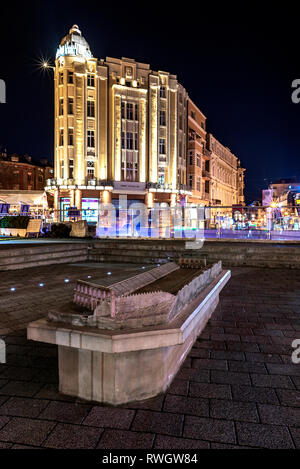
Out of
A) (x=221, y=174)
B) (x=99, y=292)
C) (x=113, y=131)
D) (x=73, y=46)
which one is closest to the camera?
(x=99, y=292)

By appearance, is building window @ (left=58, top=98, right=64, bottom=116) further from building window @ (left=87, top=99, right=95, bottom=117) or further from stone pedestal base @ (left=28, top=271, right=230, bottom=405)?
stone pedestal base @ (left=28, top=271, right=230, bottom=405)

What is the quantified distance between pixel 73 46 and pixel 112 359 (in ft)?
146

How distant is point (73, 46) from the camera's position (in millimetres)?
39094

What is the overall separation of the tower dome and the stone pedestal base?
141 ft

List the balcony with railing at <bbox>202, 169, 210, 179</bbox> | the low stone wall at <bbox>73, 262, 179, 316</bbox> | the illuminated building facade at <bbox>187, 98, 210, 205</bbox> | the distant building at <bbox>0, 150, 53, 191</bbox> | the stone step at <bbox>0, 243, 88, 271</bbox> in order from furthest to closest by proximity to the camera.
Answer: the distant building at <bbox>0, 150, 53, 191</bbox> < the balcony with railing at <bbox>202, 169, 210, 179</bbox> < the illuminated building facade at <bbox>187, 98, 210, 205</bbox> < the stone step at <bbox>0, 243, 88, 271</bbox> < the low stone wall at <bbox>73, 262, 179, 316</bbox>

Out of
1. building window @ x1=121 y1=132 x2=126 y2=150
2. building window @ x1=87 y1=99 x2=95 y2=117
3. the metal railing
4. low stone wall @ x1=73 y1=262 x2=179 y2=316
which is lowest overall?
low stone wall @ x1=73 y1=262 x2=179 y2=316

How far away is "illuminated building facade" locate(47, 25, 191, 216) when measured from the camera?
38125 mm

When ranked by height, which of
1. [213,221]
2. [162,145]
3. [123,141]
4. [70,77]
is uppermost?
[70,77]

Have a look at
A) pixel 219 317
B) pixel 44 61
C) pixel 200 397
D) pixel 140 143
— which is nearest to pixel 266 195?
pixel 140 143

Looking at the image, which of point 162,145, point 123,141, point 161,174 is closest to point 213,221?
point 123,141

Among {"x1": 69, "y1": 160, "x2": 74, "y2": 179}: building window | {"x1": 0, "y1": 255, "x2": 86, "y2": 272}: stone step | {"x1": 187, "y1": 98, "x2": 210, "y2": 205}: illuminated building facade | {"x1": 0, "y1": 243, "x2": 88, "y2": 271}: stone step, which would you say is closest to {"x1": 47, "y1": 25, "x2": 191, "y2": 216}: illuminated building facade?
{"x1": 69, "y1": 160, "x2": 74, "y2": 179}: building window

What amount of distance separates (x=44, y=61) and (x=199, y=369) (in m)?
46.0

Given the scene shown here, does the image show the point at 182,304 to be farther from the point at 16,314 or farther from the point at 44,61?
the point at 44,61

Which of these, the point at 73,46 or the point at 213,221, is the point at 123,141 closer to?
the point at 73,46
